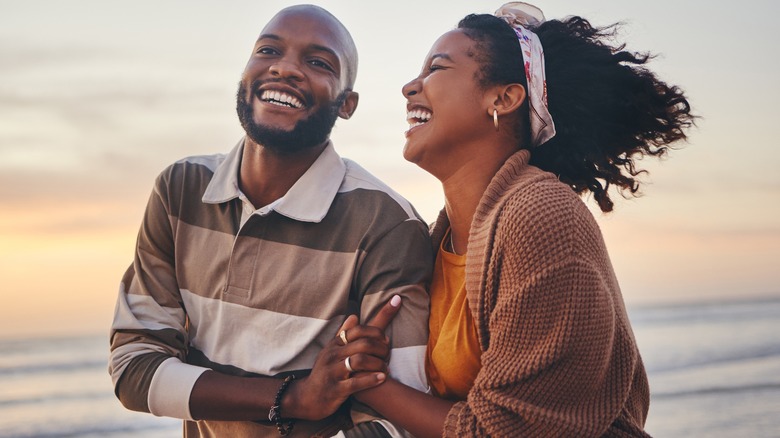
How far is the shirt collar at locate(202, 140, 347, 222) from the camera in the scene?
319 cm

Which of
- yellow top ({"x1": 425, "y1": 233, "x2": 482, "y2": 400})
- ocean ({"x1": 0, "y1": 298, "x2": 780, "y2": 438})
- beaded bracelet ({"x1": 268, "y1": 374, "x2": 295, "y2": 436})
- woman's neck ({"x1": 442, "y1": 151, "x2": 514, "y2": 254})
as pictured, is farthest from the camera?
ocean ({"x1": 0, "y1": 298, "x2": 780, "y2": 438})

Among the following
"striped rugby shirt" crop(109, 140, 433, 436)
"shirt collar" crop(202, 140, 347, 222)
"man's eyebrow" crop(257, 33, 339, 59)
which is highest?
"man's eyebrow" crop(257, 33, 339, 59)

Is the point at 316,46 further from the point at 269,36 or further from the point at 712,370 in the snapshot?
the point at 712,370

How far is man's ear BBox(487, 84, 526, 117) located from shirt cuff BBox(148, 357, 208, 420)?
55.3 inches

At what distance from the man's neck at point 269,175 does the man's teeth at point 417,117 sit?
1.36 ft

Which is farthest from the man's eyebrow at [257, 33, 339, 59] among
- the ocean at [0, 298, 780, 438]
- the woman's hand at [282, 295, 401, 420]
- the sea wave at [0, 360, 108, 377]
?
the sea wave at [0, 360, 108, 377]

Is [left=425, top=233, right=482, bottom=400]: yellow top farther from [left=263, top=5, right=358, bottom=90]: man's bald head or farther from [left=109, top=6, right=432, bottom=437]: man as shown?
[left=263, top=5, right=358, bottom=90]: man's bald head

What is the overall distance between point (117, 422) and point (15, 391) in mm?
3332

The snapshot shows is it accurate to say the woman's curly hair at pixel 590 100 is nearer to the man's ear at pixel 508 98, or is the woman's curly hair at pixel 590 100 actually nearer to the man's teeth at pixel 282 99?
the man's ear at pixel 508 98

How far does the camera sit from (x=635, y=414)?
110 inches

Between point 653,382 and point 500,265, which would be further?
point 653,382

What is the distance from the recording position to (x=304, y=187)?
3.26m

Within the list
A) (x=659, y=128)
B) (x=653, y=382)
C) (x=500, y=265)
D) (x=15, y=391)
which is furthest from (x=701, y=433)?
(x=15, y=391)

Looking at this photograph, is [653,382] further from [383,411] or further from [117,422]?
[383,411]
